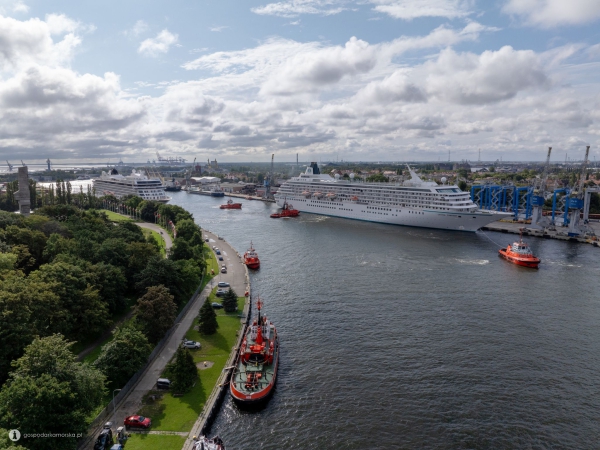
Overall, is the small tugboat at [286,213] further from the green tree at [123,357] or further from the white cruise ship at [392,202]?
the green tree at [123,357]

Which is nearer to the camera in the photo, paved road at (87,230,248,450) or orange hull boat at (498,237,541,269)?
paved road at (87,230,248,450)

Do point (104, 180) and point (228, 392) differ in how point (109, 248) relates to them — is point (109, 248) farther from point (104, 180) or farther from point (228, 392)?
point (104, 180)

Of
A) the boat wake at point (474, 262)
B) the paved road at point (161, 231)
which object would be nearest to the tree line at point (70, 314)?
the paved road at point (161, 231)

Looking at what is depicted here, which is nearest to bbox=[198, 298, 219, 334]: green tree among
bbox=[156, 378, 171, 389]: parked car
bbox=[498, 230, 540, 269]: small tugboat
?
bbox=[156, 378, 171, 389]: parked car

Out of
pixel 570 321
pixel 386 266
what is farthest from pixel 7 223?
pixel 570 321

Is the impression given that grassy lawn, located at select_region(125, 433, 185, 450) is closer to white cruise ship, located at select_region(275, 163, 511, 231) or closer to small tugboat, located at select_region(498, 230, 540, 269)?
small tugboat, located at select_region(498, 230, 540, 269)
